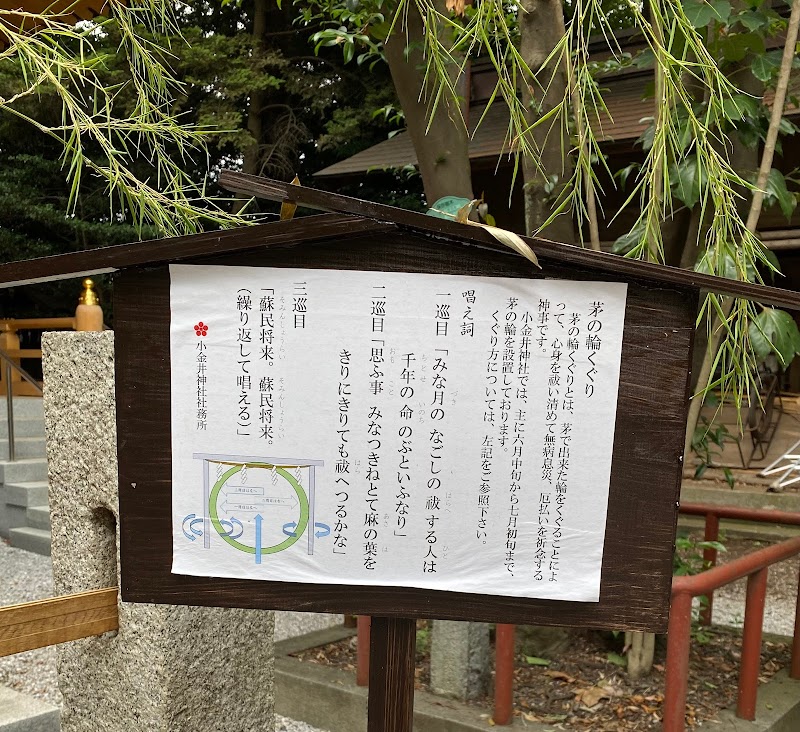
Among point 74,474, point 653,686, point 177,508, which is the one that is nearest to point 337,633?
point 653,686

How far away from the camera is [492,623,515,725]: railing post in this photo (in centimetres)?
292

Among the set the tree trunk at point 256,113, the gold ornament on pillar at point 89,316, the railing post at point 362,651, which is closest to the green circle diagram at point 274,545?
the railing post at point 362,651

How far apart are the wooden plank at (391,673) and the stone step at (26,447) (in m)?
6.49

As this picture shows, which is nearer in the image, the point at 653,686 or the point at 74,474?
the point at 74,474

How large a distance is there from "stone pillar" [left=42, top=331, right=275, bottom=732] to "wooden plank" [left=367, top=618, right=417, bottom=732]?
2.94 feet

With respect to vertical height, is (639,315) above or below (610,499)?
above

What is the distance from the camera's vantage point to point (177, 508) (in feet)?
4.67

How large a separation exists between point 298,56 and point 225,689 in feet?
32.1

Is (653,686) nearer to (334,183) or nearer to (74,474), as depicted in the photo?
(74,474)

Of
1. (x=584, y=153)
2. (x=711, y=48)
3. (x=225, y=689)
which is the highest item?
(x=711, y=48)

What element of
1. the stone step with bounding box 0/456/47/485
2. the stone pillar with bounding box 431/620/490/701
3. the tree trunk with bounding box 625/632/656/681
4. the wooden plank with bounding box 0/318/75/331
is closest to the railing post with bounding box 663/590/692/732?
the tree trunk with bounding box 625/632/656/681

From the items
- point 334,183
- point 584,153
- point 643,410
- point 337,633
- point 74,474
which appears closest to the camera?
point 643,410

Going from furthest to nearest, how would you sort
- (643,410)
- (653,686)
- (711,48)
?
(653,686), (711,48), (643,410)

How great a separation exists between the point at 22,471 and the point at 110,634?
16.7 ft
